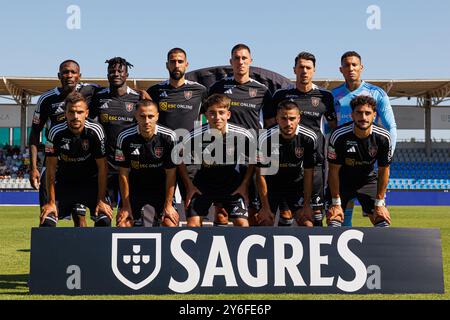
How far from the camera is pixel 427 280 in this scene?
5.25m

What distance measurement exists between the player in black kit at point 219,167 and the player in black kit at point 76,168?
902 mm

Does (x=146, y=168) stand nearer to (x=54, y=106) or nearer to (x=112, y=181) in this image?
(x=112, y=181)

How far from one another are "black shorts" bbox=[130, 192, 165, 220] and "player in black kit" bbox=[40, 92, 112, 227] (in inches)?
12.7

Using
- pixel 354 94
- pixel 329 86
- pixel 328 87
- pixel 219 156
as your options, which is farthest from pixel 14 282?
pixel 328 87

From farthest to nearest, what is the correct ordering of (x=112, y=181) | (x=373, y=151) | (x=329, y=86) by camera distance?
(x=329, y=86) → (x=112, y=181) → (x=373, y=151)

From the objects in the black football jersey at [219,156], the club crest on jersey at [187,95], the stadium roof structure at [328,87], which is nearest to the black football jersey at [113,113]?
the club crest on jersey at [187,95]

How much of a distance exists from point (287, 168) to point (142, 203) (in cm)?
161

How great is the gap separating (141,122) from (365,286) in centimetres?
271

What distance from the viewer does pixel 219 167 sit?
619cm

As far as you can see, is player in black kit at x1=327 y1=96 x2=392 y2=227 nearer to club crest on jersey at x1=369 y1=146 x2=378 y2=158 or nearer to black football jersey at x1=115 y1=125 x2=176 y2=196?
club crest on jersey at x1=369 y1=146 x2=378 y2=158

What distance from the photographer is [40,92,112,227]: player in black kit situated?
609 cm

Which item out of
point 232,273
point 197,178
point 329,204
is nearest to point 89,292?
point 232,273
